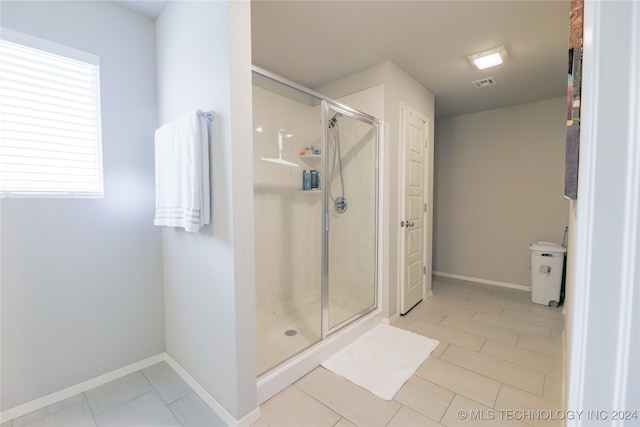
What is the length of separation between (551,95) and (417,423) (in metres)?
3.93

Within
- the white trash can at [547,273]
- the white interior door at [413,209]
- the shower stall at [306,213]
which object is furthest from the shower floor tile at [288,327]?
the white trash can at [547,273]

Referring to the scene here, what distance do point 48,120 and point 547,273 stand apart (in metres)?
4.68

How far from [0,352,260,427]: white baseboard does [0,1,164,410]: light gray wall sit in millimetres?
37

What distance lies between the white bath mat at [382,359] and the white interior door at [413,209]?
541 millimetres

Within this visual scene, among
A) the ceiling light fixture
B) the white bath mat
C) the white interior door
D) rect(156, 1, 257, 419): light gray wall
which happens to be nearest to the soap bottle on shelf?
the white interior door

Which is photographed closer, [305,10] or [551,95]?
[305,10]

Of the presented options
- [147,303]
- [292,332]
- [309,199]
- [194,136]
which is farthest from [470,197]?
[147,303]

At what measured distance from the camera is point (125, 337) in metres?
1.87

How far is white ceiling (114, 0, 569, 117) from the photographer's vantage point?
185 cm

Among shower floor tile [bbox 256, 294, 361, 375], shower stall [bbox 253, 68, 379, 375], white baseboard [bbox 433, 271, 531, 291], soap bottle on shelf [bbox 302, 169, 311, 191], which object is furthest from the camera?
white baseboard [bbox 433, 271, 531, 291]

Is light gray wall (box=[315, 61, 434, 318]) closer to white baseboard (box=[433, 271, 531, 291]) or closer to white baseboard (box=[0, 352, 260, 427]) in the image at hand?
white baseboard (box=[0, 352, 260, 427])

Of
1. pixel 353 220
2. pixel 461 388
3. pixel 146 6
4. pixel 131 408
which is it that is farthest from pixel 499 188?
pixel 131 408

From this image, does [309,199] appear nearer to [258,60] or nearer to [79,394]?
[258,60]

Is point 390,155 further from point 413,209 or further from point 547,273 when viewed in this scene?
point 547,273
